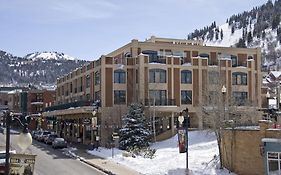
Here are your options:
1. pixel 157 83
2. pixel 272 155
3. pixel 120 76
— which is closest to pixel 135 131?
pixel 157 83

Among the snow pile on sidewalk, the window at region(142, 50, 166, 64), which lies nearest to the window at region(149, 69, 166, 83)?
the window at region(142, 50, 166, 64)

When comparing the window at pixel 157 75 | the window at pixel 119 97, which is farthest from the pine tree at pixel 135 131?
the window at pixel 157 75

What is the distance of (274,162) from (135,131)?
2072 cm

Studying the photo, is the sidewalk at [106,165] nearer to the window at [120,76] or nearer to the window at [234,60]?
the window at [120,76]

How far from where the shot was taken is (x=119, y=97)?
56.2 metres

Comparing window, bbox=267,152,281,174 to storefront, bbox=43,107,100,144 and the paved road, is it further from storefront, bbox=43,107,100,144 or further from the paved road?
storefront, bbox=43,107,100,144

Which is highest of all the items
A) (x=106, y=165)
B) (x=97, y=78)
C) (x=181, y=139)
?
(x=97, y=78)

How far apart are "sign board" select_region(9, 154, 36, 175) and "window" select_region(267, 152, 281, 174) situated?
58.5 ft

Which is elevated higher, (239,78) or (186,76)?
(186,76)

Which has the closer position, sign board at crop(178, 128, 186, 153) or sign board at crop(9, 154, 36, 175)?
sign board at crop(9, 154, 36, 175)

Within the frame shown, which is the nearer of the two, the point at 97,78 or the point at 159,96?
the point at 159,96

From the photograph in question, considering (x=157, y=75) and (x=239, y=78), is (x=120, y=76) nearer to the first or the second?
(x=157, y=75)

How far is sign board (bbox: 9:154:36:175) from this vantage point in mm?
12461

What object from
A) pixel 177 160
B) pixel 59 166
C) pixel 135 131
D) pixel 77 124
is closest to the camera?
pixel 177 160
